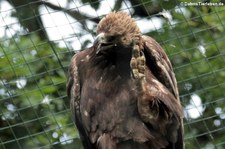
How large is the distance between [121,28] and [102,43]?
16 centimetres

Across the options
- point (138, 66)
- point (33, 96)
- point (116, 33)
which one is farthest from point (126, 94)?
point (33, 96)

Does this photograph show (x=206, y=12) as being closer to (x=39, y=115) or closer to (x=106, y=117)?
(x=39, y=115)

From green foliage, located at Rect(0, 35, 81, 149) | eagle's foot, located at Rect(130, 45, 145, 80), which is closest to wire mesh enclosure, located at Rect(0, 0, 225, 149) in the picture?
green foliage, located at Rect(0, 35, 81, 149)

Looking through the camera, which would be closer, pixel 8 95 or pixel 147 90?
pixel 147 90

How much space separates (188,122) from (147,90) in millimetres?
1683

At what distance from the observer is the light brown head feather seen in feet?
13.9

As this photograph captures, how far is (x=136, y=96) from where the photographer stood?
4.15 metres

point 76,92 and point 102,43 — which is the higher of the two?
point 102,43

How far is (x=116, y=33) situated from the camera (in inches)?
167

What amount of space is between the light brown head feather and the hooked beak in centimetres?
3

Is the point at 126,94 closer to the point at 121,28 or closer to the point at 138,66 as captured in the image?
the point at 138,66

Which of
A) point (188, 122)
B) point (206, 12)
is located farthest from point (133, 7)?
point (188, 122)

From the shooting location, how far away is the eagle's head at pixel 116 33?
4211 millimetres

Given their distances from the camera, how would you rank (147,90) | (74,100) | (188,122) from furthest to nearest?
(188,122) < (74,100) < (147,90)
